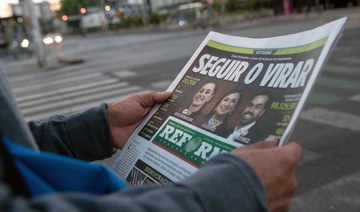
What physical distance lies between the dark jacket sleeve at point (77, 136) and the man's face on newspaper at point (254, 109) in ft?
1.79

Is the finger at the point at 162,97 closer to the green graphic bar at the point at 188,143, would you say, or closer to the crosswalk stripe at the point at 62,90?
the green graphic bar at the point at 188,143

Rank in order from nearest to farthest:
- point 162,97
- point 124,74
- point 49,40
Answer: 1. point 162,97
2. point 124,74
3. point 49,40

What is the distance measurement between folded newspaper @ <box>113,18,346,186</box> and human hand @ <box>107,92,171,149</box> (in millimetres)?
77

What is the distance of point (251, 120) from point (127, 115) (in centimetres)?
58

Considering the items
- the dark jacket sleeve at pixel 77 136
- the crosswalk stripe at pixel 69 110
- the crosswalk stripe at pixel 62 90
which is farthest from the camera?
the crosswalk stripe at pixel 62 90

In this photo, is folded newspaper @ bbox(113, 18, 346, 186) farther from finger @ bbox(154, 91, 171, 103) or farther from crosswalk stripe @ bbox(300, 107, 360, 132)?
crosswalk stripe @ bbox(300, 107, 360, 132)

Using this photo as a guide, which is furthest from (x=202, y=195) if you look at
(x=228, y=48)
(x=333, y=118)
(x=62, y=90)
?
(x=62, y=90)

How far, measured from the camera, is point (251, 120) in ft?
3.74

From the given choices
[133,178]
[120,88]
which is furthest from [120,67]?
[133,178]

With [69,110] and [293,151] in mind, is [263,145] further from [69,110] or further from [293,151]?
[69,110]

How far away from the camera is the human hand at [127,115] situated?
5.10 ft

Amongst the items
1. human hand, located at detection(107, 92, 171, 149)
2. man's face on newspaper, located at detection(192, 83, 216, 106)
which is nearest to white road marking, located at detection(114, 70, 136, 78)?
human hand, located at detection(107, 92, 171, 149)

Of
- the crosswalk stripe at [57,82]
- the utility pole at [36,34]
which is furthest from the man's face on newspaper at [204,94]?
the utility pole at [36,34]

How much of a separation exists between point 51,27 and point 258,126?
55326mm
